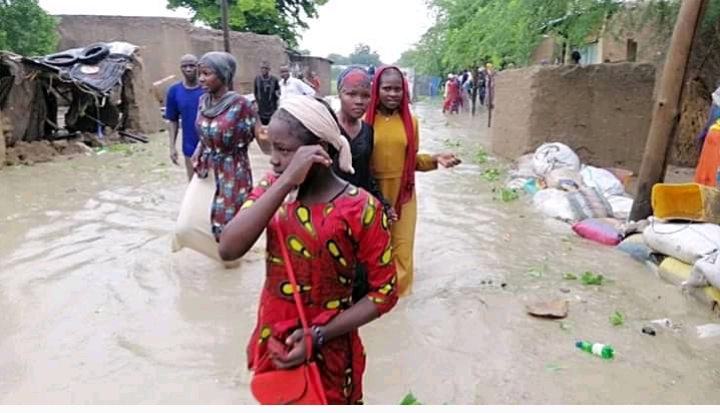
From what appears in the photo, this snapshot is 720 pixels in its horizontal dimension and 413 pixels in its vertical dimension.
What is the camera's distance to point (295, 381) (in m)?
1.82

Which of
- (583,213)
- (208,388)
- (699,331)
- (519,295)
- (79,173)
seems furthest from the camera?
(79,173)

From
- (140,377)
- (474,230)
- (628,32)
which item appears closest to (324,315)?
(140,377)

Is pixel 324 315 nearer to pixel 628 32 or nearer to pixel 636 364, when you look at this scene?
pixel 636 364

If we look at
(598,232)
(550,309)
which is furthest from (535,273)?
(598,232)

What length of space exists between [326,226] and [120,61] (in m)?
13.1

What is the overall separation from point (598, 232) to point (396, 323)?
106 inches

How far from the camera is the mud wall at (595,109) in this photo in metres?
9.12

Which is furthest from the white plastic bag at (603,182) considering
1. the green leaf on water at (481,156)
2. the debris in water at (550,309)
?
the green leaf on water at (481,156)

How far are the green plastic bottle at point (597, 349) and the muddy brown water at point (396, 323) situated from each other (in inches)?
2.5

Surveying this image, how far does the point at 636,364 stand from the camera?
360 cm

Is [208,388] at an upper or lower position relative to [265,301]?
lower

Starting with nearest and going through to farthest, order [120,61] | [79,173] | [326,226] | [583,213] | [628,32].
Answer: [326,226]
[583,213]
[628,32]
[79,173]
[120,61]

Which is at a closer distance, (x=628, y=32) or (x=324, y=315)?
(x=324, y=315)

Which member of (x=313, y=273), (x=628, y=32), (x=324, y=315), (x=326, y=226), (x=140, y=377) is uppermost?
(x=628, y=32)
